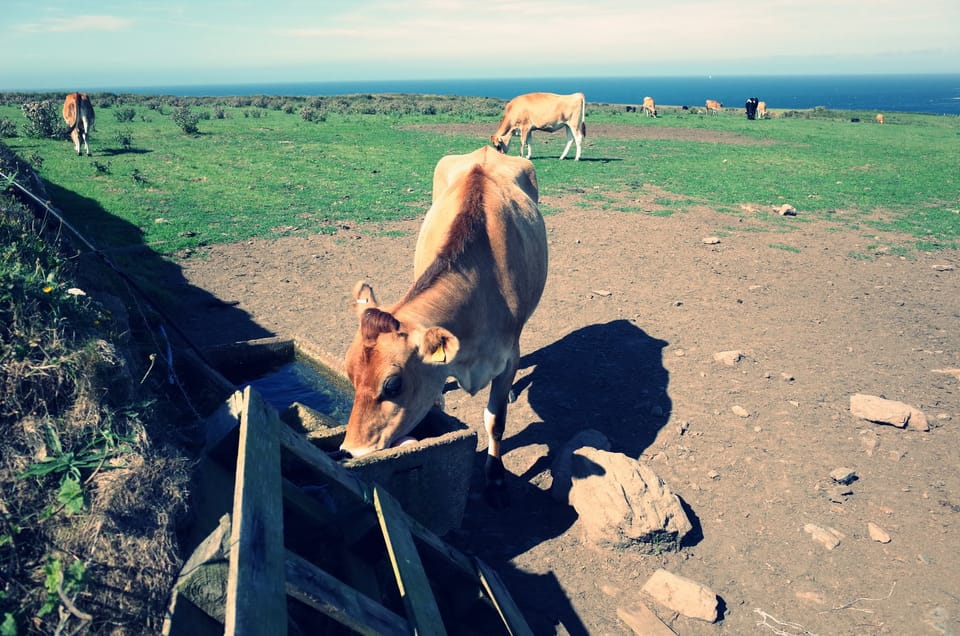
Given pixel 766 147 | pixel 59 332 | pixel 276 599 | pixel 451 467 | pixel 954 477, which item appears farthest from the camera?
pixel 766 147

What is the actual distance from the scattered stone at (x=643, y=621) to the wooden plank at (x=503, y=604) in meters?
0.63

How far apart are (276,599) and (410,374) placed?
5.69 feet

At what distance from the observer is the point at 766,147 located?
76.7 ft

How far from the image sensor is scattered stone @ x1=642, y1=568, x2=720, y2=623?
3.47 meters

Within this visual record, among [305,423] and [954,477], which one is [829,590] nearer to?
[954,477]

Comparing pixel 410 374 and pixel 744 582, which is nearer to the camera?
pixel 410 374

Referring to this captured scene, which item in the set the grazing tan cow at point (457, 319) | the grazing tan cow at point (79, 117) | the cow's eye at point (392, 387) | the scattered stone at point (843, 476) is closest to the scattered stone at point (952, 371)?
the scattered stone at point (843, 476)

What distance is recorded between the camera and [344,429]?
3.71 m

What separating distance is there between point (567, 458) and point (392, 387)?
170cm

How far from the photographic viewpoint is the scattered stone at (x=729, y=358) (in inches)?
253

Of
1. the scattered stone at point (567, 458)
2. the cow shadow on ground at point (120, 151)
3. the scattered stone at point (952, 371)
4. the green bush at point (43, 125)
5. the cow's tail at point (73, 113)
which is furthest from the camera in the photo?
the green bush at point (43, 125)

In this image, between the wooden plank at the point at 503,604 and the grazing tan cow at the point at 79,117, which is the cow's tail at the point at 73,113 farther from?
the wooden plank at the point at 503,604

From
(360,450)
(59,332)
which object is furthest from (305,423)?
(59,332)

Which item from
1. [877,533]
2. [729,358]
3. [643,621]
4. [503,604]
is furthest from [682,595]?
[729,358]
